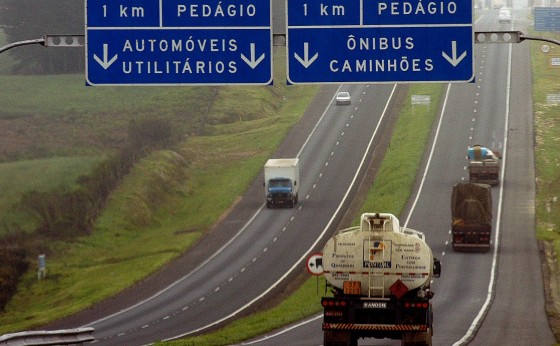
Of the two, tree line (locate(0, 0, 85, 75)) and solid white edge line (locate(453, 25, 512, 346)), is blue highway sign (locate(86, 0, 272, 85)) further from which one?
tree line (locate(0, 0, 85, 75))

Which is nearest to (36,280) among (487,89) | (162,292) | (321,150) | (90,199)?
(162,292)

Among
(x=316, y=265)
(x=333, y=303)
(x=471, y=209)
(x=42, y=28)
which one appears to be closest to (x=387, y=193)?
(x=471, y=209)

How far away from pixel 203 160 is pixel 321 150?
1012 centimetres

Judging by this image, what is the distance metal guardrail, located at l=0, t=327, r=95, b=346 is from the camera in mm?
31964

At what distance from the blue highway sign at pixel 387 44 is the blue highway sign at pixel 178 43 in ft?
2.99

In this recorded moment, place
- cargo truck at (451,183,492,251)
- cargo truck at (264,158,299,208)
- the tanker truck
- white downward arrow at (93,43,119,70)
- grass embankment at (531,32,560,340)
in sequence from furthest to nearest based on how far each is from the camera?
1. cargo truck at (264,158,299,208)
2. cargo truck at (451,183,492,251)
3. grass embankment at (531,32,560,340)
4. the tanker truck
5. white downward arrow at (93,43,119,70)

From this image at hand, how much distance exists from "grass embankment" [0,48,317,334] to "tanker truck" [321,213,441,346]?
28025mm

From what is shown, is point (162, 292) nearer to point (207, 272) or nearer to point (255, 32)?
point (207, 272)

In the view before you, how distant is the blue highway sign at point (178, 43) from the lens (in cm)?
2667

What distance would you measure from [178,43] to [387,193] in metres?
57.9

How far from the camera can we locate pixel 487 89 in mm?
A: 120125

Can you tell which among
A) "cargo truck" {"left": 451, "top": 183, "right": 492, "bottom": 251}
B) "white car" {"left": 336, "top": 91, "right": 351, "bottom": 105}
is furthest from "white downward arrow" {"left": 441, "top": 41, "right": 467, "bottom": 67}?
"white car" {"left": 336, "top": 91, "right": 351, "bottom": 105}

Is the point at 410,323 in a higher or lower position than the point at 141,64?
lower

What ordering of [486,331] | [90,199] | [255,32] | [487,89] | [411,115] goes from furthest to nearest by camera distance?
[487,89]
[411,115]
[90,199]
[486,331]
[255,32]
